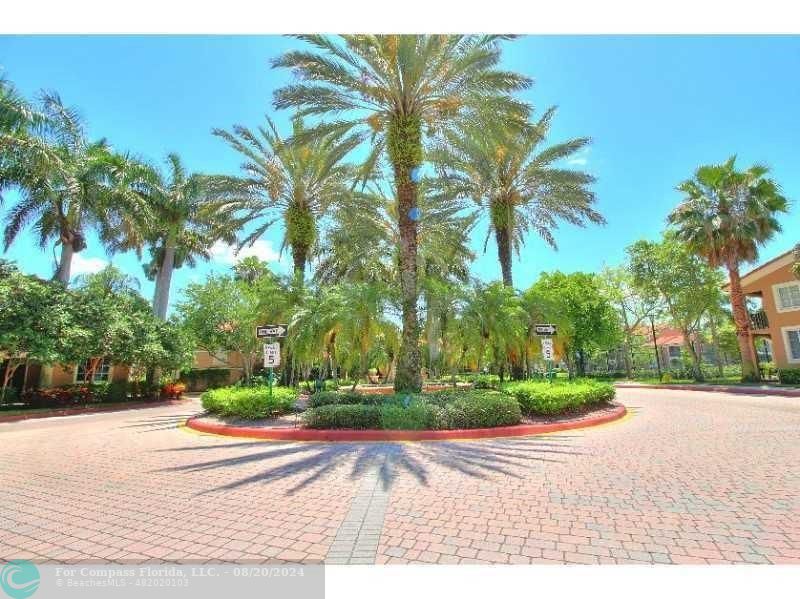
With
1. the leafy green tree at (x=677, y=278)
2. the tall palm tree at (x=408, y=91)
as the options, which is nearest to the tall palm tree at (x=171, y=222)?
the tall palm tree at (x=408, y=91)

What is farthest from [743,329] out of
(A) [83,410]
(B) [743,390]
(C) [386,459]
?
(A) [83,410]

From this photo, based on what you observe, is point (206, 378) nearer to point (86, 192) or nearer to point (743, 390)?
point (86, 192)

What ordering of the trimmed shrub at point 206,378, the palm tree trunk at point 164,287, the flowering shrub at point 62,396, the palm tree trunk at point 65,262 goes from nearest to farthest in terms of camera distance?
the flowering shrub at point 62,396
the palm tree trunk at point 65,262
the palm tree trunk at point 164,287
the trimmed shrub at point 206,378

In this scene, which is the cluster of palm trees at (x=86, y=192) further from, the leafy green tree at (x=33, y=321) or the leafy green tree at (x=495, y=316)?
the leafy green tree at (x=495, y=316)

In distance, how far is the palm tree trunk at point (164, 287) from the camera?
89.4 feet

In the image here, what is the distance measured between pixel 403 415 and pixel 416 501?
15.2ft

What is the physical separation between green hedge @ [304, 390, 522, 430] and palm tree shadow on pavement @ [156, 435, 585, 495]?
80 cm

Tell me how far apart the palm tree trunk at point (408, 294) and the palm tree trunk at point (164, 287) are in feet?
67.1

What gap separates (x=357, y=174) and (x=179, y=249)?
19.5 meters

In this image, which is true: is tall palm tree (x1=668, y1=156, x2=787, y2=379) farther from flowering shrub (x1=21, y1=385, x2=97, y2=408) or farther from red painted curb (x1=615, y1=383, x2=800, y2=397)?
flowering shrub (x1=21, y1=385, x2=97, y2=408)

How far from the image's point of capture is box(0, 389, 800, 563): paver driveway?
3.74m

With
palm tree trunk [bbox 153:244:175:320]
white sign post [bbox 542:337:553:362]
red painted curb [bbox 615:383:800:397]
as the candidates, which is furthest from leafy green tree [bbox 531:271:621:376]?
palm tree trunk [bbox 153:244:175:320]

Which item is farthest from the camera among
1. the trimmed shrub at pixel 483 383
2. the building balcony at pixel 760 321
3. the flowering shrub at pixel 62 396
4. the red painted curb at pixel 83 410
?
the building balcony at pixel 760 321

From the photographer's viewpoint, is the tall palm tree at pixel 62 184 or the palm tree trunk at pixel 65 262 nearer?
the tall palm tree at pixel 62 184
